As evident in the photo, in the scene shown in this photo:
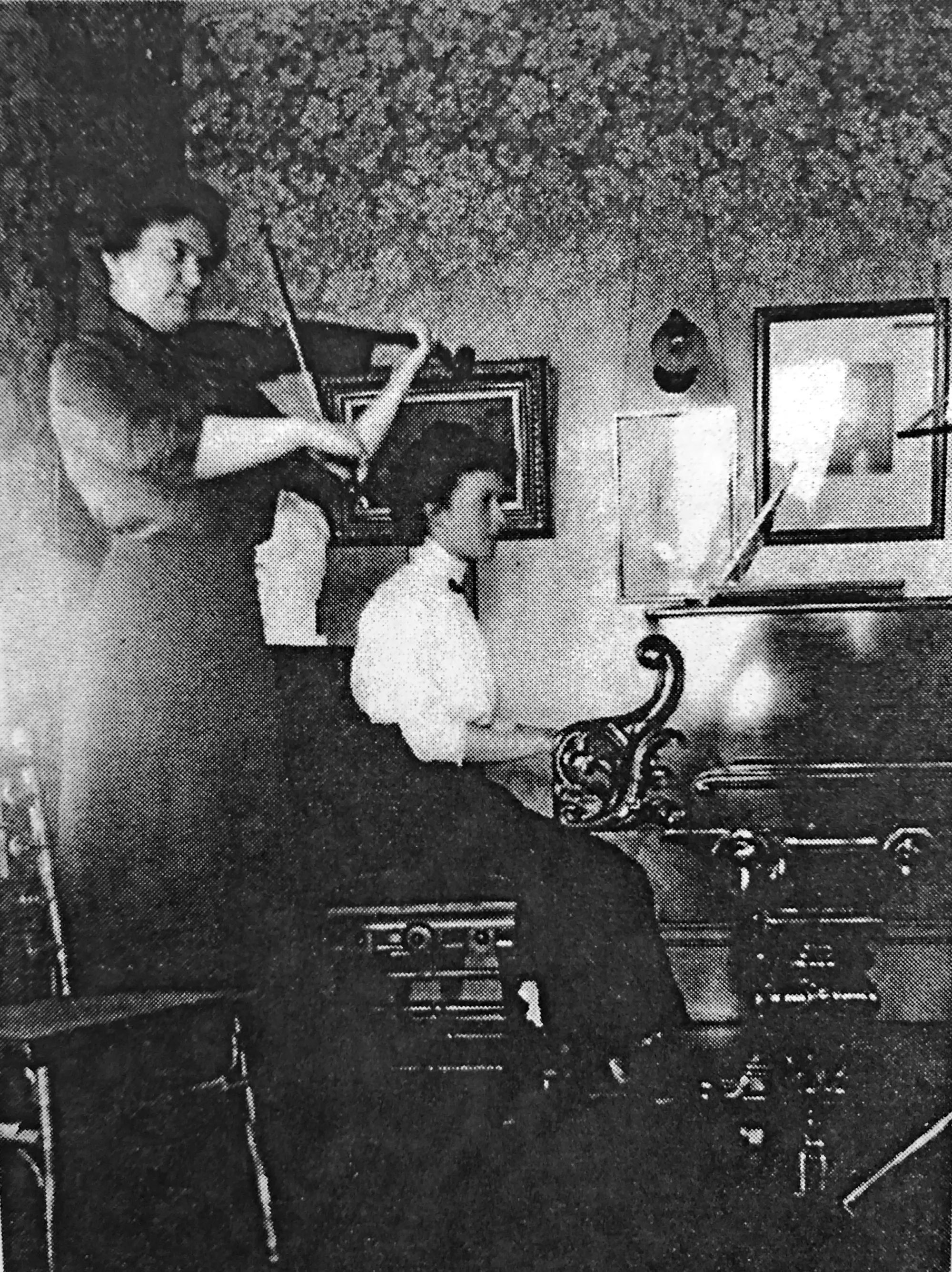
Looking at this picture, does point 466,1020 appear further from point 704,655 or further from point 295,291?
point 295,291

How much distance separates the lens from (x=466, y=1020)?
155 cm

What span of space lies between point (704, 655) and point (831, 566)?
9.0 inches

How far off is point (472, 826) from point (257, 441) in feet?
2.22

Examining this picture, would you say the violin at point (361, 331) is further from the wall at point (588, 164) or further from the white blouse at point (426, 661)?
the white blouse at point (426, 661)

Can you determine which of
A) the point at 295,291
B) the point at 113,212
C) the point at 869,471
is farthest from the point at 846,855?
the point at 113,212

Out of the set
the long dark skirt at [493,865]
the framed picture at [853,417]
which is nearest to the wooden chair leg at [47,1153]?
the long dark skirt at [493,865]

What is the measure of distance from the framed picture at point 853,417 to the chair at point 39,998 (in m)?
1.19

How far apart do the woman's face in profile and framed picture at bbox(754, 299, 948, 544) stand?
0.84 m

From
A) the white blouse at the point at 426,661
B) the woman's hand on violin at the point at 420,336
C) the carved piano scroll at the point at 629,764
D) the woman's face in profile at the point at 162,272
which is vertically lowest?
the carved piano scroll at the point at 629,764

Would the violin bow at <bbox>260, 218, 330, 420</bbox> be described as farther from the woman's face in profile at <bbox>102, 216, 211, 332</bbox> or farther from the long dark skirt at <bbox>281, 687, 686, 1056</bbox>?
the long dark skirt at <bbox>281, 687, 686, 1056</bbox>

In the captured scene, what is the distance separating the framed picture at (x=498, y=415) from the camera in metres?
1.46

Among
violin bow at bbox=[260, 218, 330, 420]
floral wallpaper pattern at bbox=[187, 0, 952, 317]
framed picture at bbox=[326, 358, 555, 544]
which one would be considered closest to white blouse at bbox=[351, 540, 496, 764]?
A: framed picture at bbox=[326, 358, 555, 544]

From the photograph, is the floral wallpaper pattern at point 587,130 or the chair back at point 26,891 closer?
the floral wallpaper pattern at point 587,130

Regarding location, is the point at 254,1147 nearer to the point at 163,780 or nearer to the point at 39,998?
the point at 39,998
